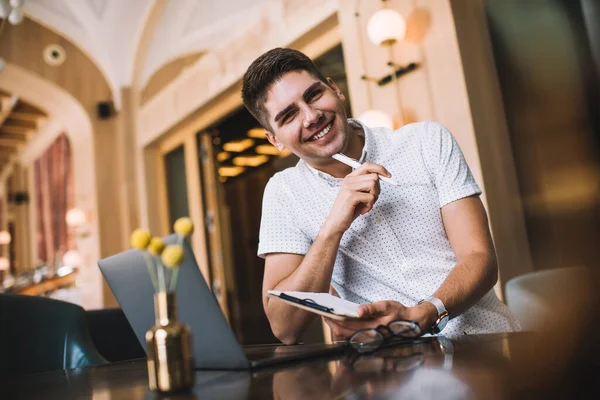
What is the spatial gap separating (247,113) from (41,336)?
153 inches

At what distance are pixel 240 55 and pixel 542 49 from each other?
2648mm

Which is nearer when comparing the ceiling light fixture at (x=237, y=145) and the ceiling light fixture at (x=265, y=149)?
the ceiling light fixture at (x=265, y=149)

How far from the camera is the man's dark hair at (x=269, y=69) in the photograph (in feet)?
5.27

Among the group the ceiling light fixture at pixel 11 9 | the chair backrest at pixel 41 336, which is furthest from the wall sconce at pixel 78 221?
the chair backrest at pixel 41 336

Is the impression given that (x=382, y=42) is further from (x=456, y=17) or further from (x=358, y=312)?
(x=358, y=312)

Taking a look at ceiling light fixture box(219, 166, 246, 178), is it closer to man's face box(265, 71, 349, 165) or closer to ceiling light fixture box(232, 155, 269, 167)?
ceiling light fixture box(232, 155, 269, 167)

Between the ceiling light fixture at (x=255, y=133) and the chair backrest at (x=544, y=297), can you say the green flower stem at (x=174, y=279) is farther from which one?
the ceiling light fixture at (x=255, y=133)

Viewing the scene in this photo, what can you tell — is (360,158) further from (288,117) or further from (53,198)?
(53,198)

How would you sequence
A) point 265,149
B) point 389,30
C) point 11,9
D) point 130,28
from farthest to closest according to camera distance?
1. point 130,28
2. point 265,149
3. point 11,9
4. point 389,30

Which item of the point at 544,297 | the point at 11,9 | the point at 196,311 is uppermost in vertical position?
the point at 11,9

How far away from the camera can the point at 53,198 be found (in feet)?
32.3

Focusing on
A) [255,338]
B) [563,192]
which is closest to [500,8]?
[563,192]

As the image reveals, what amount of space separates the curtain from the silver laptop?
Result: 26.1 feet

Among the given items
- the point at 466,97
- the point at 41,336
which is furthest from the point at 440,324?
the point at 466,97
